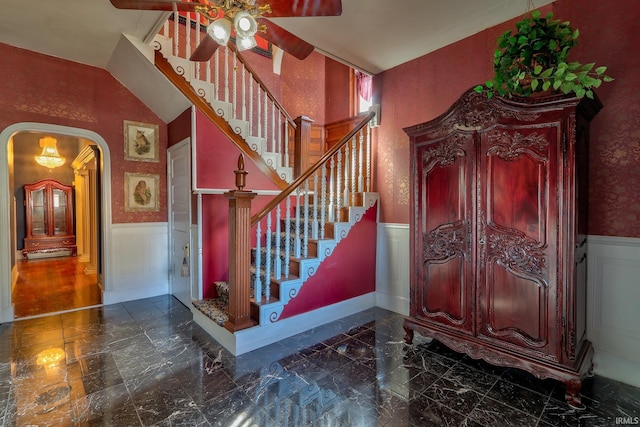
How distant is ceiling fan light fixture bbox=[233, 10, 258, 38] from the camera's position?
1.92m

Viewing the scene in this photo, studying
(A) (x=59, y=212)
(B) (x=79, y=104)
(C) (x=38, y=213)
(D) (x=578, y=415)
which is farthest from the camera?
(A) (x=59, y=212)

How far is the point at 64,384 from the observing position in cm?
221

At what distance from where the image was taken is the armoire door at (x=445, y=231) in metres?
2.45

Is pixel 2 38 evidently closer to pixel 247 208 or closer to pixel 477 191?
pixel 247 208

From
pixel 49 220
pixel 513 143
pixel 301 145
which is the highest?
pixel 301 145

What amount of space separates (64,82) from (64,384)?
11.4 ft

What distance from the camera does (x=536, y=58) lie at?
86.4 inches

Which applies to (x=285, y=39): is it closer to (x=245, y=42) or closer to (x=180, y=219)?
(x=245, y=42)

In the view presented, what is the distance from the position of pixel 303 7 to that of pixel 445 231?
1999 mm

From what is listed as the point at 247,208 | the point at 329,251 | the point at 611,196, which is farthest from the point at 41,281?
the point at 611,196

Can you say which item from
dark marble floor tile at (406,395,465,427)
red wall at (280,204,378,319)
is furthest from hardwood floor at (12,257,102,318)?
dark marble floor tile at (406,395,465,427)

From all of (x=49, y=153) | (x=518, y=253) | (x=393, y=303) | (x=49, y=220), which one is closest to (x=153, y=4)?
(x=518, y=253)

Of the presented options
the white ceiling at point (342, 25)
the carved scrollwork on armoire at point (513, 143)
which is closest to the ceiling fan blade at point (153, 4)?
the white ceiling at point (342, 25)

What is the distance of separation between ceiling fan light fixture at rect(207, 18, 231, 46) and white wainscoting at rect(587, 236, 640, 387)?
3.12 metres
